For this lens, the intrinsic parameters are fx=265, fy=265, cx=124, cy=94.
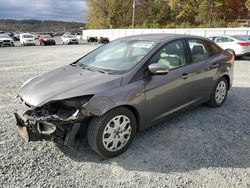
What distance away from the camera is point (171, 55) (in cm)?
421

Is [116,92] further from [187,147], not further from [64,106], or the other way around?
[187,147]

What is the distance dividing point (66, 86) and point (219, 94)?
330 cm

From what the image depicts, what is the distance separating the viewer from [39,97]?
3289 millimetres

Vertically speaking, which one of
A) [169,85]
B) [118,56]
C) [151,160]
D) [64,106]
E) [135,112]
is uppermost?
[118,56]

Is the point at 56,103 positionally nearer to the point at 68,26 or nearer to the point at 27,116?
the point at 27,116

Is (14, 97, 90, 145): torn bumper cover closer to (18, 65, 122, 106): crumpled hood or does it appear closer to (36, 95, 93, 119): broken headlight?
(36, 95, 93, 119): broken headlight

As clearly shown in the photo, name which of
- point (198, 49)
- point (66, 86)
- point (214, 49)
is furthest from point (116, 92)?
point (214, 49)

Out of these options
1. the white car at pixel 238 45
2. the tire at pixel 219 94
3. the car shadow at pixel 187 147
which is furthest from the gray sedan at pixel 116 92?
the white car at pixel 238 45

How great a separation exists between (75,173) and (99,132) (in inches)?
21.6

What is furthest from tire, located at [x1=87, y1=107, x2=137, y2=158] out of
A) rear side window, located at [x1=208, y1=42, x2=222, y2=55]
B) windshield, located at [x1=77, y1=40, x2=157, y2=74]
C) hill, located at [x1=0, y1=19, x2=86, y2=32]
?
hill, located at [x1=0, y1=19, x2=86, y2=32]

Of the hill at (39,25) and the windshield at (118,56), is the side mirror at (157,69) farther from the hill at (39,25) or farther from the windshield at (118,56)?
the hill at (39,25)

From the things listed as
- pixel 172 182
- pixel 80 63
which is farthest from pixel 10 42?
pixel 172 182

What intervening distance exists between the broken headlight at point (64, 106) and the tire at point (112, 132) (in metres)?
0.26

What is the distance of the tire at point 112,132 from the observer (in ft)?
10.6
